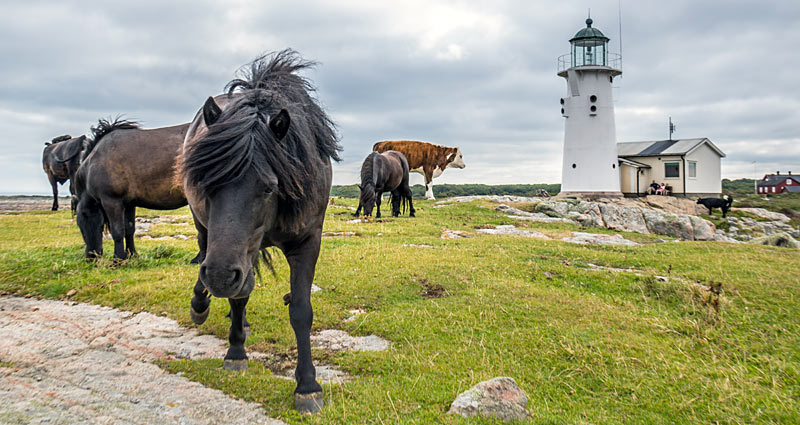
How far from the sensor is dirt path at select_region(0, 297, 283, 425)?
326 centimetres

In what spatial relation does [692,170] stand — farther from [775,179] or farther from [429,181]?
[775,179]

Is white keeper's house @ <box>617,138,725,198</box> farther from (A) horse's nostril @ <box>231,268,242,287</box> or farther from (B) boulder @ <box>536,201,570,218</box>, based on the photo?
(A) horse's nostril @ <box>231,268,242,287</box>

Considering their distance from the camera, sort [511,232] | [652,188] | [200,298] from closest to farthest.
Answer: [200,298]
[511,232]
[652,188]

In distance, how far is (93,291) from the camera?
7055 millimetres

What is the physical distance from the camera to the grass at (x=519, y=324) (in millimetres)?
3977

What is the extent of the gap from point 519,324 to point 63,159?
14846mm

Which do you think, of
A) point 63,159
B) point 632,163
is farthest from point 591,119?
point 63,159

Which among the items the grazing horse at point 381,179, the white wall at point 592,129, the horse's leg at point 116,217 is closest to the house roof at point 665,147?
the white wall at point 592,129

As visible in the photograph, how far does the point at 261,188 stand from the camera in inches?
131

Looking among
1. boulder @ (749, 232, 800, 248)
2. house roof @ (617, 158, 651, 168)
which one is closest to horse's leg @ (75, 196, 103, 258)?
boulder @ (749, 232, 800, 248)

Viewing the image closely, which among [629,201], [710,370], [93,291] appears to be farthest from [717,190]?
[93,291]

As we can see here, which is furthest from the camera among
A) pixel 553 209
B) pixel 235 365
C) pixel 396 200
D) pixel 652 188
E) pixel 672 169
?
pixel 672 169

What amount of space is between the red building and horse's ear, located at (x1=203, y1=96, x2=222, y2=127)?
10045cm

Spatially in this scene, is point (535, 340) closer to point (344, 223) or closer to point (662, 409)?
point (662, 409)
